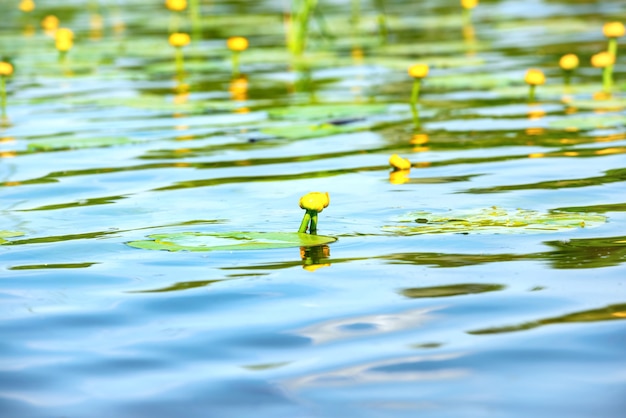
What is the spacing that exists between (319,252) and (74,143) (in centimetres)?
245

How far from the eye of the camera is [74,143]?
17.6 ft

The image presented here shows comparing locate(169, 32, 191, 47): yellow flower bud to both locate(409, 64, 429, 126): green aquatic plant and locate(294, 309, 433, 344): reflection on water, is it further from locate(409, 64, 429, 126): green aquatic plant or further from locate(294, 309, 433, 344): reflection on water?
locate(294, 309, 433, 344): reflection on water

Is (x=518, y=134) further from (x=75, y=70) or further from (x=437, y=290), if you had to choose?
(x=75, y=70)

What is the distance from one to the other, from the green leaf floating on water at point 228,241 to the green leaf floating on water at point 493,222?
1.01 ft

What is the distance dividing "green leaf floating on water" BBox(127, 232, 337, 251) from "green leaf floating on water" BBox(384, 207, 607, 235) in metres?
0.31

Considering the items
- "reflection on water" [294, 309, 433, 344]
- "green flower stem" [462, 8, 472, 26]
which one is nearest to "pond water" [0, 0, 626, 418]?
"reflection on water" [294, 309, 433, 344]

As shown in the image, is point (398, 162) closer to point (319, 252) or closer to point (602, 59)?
point (319, 252)

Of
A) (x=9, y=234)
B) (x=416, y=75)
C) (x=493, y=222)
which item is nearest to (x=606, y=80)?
(x=416, y=75)

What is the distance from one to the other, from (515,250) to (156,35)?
9.11 m

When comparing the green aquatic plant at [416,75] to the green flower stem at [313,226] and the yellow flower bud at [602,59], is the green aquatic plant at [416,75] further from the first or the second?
the green flower stem at [313,226]

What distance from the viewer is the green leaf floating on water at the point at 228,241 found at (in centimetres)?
323

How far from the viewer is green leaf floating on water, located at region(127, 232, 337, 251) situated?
10.6 ft

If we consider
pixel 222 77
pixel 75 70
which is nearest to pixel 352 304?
pixel 222 77

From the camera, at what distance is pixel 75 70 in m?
8.83
